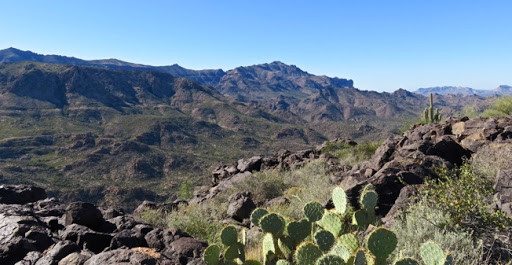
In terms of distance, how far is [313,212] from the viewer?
5824 mm

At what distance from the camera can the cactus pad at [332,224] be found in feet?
17.6

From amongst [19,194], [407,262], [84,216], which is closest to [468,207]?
[407,262]

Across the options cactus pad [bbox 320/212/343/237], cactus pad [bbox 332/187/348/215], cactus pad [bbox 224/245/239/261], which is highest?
cactus pad [bbox 332/187/348/215]

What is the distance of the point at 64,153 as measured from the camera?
90375mm

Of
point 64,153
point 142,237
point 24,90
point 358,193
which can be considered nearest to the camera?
point 142,237

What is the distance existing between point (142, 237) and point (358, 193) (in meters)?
5.32

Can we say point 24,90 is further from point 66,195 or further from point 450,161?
point 450,161

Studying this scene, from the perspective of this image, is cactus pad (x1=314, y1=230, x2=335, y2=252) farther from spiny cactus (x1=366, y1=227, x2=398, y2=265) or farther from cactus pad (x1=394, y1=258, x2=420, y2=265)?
cactus pad (x1=394, y1=258, x2=420, y2=265)

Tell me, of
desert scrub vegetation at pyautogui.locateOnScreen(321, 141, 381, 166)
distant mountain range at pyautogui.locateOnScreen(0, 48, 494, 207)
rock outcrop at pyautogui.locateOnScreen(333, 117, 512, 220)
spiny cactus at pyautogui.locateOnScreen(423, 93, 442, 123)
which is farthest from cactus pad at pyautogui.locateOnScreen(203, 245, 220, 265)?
distant mountain range at pyautogui.locateOnScreen(0, 48, 494, 207)

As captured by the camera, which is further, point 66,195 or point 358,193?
point 66,195

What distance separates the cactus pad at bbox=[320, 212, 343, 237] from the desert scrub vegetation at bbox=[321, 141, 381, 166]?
449 inches

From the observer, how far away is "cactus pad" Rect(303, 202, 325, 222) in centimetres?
579

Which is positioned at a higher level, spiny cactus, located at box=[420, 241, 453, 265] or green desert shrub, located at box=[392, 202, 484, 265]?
spiny cactus, located at box=[420, 241, 453, 265]

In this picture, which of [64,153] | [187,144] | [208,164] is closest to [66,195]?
[208,164]
